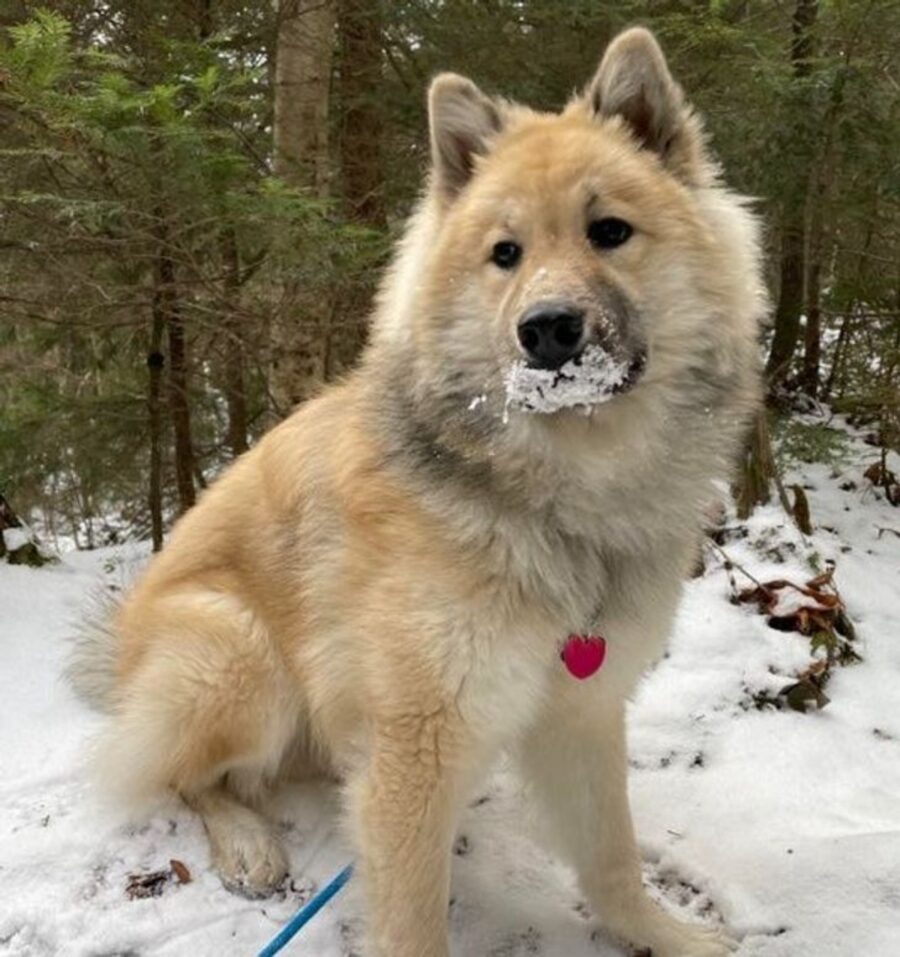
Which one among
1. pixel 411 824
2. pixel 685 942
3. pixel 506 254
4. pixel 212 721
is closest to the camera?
pixel 411 824

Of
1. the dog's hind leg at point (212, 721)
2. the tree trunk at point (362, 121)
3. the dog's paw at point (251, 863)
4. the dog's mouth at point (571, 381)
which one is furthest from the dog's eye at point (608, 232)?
the tree trunk at point (362, 121)

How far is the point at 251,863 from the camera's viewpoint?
2369 mm

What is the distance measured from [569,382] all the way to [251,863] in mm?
1518

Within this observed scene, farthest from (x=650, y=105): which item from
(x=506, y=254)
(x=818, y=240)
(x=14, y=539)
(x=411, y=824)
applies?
(x=818, y=240)

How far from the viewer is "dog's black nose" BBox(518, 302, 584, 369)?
71.6 inches

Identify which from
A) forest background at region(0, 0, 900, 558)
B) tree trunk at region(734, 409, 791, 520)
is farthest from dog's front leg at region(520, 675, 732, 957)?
tree trunk at region(734, 409, 791, 520)

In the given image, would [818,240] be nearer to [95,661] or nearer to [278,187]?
[278,187]

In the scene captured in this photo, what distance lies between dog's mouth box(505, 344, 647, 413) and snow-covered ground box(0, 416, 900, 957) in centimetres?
136

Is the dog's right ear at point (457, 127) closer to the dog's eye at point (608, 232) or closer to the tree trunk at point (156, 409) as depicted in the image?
the dog's eye at point (608, 232)

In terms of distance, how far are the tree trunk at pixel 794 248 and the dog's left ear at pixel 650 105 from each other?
12.0 ft

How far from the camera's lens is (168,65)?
4289mm

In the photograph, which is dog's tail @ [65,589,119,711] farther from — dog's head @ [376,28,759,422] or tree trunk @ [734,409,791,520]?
tree trunk @ [734,409,791,520]

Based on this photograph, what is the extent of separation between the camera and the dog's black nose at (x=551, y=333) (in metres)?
1.82

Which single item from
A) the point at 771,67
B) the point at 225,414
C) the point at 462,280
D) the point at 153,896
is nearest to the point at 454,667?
the point at 462,280
